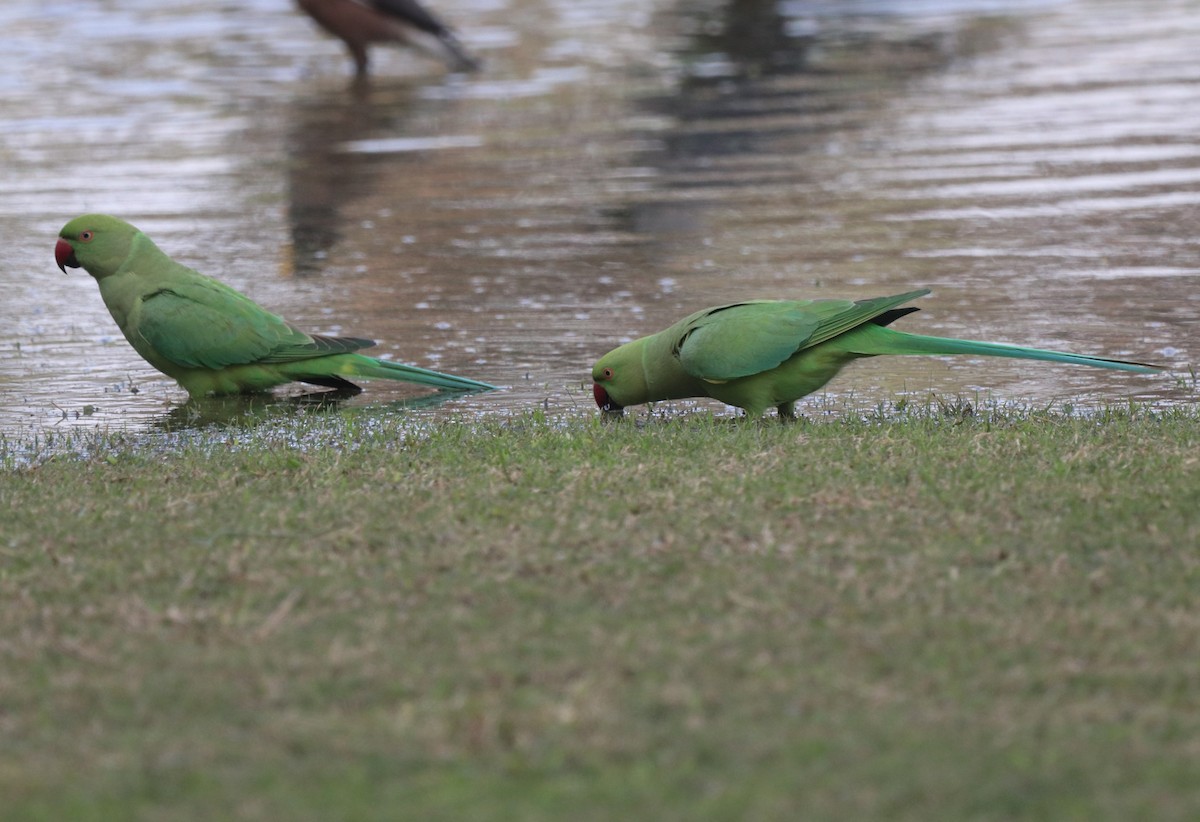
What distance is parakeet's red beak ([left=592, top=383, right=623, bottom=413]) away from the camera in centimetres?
609

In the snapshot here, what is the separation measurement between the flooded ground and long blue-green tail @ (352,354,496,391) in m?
0.12

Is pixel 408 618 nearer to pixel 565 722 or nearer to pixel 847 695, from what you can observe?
pixel 565 722

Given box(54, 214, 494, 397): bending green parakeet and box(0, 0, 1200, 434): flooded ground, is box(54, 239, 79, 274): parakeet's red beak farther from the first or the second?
box(0, 0, 1200, 434): flooded ground

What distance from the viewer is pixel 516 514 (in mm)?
4641

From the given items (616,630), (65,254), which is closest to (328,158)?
(65,254)

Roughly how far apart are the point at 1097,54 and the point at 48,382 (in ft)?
39.4

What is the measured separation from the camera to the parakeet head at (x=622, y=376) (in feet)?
19.7

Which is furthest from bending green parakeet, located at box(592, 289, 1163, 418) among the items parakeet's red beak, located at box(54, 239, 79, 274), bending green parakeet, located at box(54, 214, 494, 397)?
parakeet's red beak, located at box(54, 239, 79, 274)

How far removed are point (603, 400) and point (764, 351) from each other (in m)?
0.69

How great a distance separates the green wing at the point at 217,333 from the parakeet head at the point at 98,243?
324 millimetres

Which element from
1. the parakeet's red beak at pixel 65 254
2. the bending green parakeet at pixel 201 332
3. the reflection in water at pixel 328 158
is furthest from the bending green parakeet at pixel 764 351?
the reflection in water at pixel 328 158

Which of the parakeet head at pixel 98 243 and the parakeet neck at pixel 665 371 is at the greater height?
the parakeet head at pixel 98 243

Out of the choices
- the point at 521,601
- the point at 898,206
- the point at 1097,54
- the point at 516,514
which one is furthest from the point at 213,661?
the point at 1097,54

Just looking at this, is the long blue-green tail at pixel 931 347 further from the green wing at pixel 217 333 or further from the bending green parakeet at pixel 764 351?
the green wing at pixel 217 333
